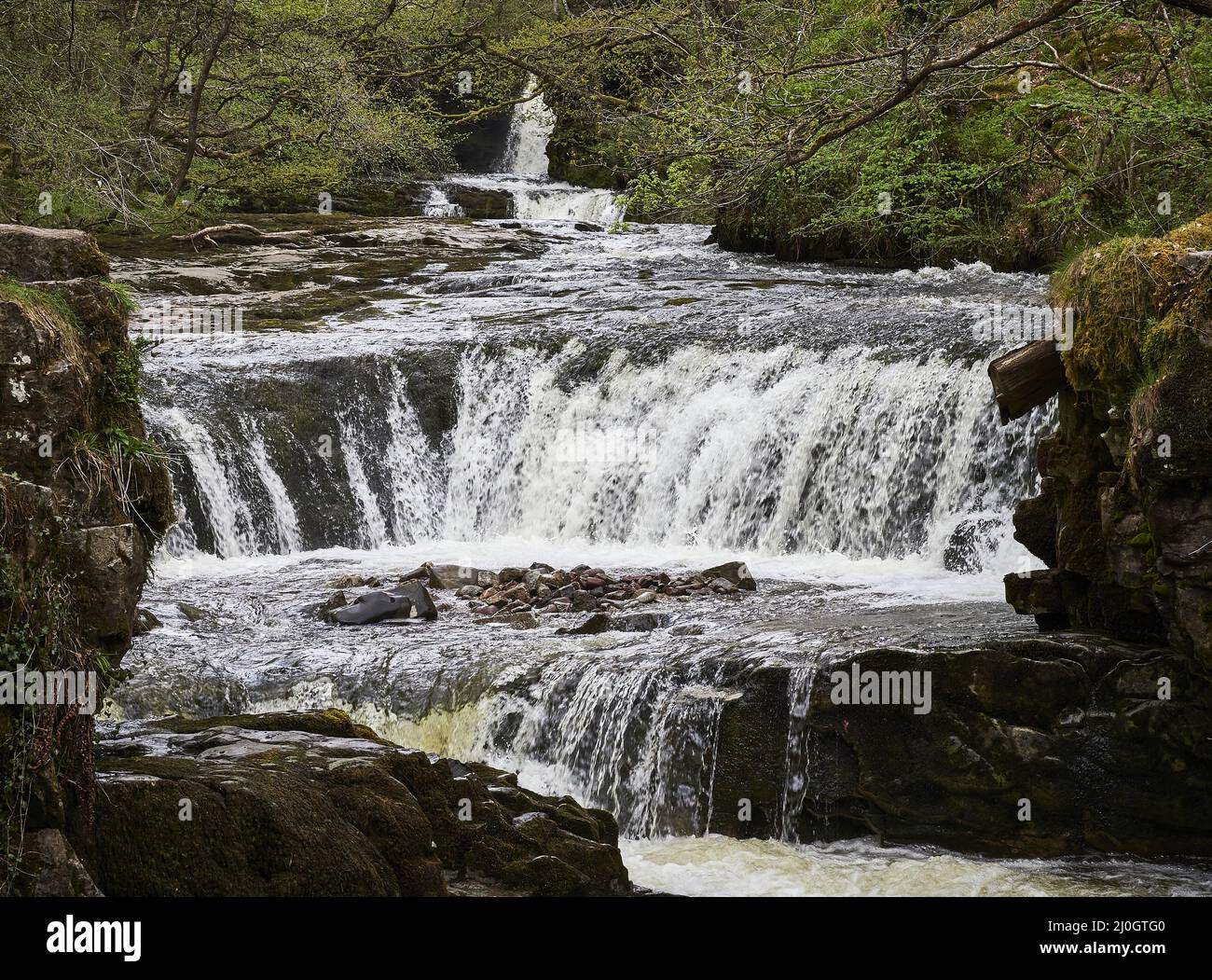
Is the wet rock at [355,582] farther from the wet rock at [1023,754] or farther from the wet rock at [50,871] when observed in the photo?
the wet rock at [50,871]

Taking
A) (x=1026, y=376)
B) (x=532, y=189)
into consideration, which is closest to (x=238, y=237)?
(x=532, y=189)

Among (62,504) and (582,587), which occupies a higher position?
(62,504)

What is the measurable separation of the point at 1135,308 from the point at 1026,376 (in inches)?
37.5

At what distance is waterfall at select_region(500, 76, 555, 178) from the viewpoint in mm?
32500

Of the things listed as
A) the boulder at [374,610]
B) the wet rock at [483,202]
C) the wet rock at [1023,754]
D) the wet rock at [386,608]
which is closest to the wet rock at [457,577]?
the wet rock at [386,608]

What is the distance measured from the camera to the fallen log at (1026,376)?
24.3 ft

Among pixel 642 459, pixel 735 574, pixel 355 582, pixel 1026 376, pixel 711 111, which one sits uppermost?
pixel 711 111

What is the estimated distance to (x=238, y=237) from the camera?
72.7ft

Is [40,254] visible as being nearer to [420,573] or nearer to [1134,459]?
[1134,459]

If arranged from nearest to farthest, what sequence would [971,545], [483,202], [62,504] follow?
[62,504] → [971,545] → [483,202]

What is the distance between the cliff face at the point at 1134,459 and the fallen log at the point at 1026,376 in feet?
0.48

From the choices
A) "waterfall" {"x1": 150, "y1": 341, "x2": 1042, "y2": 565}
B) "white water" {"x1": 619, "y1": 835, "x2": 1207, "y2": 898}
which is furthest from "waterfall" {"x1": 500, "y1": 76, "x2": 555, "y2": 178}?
"white water" {"x1": 619, "y1": 835, "x2": 1207, "y2": 898}

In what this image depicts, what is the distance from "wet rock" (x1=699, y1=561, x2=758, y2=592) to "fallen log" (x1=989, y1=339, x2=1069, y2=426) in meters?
3.32
